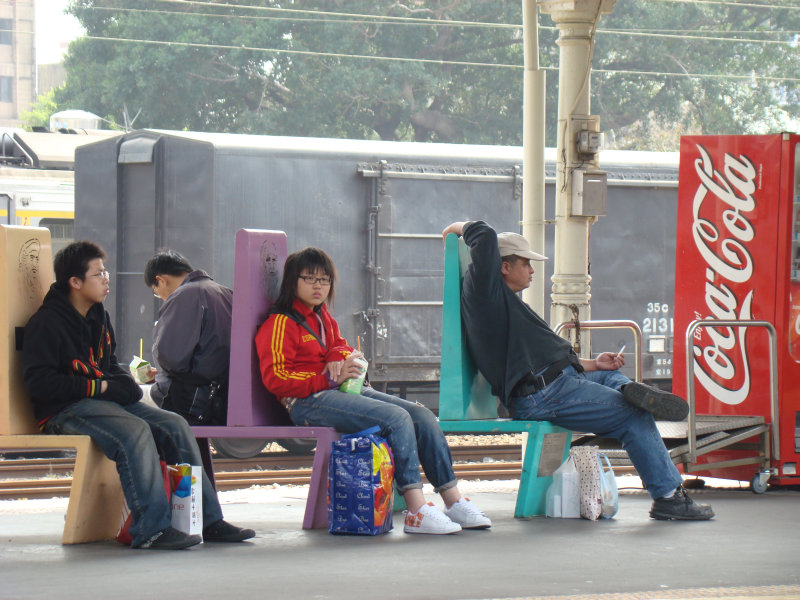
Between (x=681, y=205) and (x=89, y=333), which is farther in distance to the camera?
(x=681, y=205)

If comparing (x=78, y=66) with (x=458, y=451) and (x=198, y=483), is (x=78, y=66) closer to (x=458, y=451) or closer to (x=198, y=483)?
(x=458, y=451)

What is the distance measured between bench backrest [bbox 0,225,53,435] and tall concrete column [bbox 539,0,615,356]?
4.04 meters

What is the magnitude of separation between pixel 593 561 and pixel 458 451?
6788mm

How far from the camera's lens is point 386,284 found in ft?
42.1

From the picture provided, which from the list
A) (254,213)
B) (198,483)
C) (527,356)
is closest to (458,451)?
(254,213)

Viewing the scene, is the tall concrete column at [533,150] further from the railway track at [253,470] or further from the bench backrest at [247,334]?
the bench backrest at [247,334]

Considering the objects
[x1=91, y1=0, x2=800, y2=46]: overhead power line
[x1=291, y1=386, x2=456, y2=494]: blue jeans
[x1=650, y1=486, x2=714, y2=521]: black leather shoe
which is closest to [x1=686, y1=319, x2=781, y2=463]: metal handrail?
[x1=650, y1=486, x2=714, y2=521]: black leather shoe

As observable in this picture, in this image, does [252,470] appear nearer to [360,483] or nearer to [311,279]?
[311,279]

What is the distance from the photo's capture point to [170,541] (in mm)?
5148

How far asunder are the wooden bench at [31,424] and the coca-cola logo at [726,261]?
3.91 metres

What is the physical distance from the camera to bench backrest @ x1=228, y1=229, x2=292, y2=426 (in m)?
5.84

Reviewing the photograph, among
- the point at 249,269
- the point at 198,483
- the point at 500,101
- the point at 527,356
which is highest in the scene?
the point at 500,101

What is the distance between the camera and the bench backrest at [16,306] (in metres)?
5.31

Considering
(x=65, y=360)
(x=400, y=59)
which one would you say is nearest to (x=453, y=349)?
(x=65, y=360)
